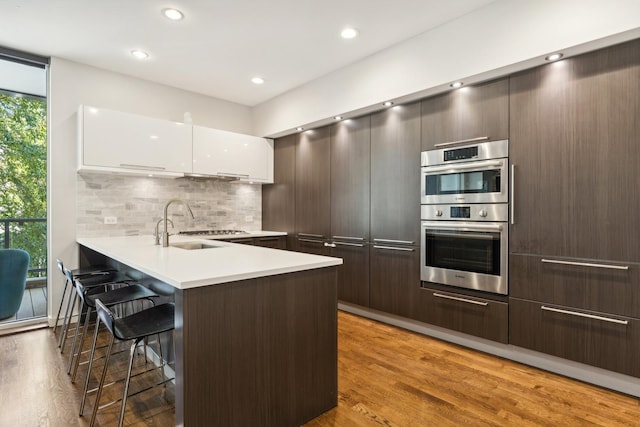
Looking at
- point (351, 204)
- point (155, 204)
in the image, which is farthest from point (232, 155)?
point (351, 204)

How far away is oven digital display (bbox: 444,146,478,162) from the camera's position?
2766mm

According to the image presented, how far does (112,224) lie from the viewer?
3.76 m

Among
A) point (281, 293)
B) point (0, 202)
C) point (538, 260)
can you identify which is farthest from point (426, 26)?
point (0, 202)

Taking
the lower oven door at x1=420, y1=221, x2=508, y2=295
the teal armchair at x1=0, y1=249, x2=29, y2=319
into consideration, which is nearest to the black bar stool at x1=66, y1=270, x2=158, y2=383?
the teal armchair at x1=0, y1=249, x2=29, y2=319

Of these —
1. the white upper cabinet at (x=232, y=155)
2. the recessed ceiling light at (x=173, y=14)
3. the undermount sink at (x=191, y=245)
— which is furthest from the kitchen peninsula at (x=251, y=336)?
the white upper cabinet at (x=232, y=155)

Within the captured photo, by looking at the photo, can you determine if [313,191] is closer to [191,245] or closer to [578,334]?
[191,245]

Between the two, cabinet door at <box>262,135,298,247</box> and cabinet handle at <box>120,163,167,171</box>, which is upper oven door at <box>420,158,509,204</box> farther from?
cabinet handle at <box>120,163,167,171</box>

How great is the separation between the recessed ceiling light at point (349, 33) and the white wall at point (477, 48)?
43 centimetres

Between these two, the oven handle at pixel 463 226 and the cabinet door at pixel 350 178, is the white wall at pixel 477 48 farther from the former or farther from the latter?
the oven handle at pixel 463 226

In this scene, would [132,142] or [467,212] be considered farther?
[132,142]

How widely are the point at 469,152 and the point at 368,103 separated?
113cm

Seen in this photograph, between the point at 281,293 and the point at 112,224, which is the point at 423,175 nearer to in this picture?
the point at 281,293

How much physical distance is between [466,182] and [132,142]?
3305mm

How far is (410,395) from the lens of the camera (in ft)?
6.97
